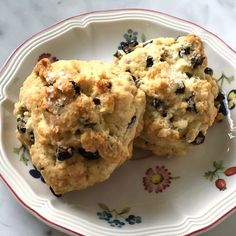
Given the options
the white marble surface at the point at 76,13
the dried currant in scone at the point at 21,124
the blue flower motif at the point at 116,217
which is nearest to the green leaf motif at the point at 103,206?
the blue flower motif at the point at 116,217

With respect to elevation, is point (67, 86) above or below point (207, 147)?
above

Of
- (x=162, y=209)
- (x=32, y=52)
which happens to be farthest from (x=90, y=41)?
(x=162, y=209)

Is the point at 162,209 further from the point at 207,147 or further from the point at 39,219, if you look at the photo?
the point at 39,219

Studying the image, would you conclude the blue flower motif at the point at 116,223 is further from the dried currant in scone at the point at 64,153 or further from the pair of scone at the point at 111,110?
the dried currant in scone at the point at 64,153

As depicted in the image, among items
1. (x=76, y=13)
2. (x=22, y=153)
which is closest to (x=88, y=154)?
(x=22, y=153)

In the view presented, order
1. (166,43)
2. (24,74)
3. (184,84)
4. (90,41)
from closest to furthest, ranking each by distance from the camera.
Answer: (184,84) < (166,43) < (24,74) < (90,41)

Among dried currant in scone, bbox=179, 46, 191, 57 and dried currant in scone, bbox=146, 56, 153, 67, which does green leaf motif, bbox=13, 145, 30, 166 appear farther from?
dried currant in scone, bbox=179, 46, 191, 57

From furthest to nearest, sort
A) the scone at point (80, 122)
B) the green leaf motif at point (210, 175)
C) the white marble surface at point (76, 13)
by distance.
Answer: the white marble surface at point (76, 13), the green leaf motif at point (210, 175), the scone at point (80, 122)

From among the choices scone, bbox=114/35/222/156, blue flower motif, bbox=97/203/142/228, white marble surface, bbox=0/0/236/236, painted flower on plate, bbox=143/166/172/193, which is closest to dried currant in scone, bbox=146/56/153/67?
scone, bbox=114/35/222/156
